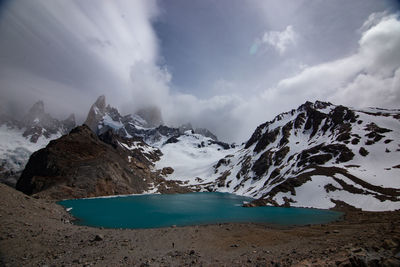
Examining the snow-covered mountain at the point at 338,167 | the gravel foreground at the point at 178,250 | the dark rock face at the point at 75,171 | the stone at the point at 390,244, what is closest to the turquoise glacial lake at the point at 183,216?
the snow-covered mountain at the point at 338,167

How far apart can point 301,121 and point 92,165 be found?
Answer: 573 feet

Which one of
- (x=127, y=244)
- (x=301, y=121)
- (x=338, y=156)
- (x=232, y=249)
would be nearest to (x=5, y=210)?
(x=127, y=244)

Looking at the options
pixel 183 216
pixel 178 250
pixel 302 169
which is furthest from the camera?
pixel 302 169

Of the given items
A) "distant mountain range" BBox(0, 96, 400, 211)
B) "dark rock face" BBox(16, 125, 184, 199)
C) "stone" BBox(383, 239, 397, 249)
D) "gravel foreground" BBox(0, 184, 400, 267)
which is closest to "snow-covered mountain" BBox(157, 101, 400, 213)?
"distant mountain range" BBox(0, 96, 400, 211)

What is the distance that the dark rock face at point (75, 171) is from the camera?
315ft

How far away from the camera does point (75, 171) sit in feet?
348

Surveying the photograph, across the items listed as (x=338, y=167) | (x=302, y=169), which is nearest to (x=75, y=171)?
(x=302, y=169)

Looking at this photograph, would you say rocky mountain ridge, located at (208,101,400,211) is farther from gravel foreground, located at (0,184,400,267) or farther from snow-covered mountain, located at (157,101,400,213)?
gravel foreground, located at (0,184,400,267)

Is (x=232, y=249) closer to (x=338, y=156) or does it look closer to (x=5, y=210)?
(x=5, y=210)

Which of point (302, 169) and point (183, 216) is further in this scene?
point (302, 169)

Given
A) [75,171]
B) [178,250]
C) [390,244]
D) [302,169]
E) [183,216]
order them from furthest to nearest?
1. [75,171]
2. [302,169]
3. [183,216]
4. [178,250]
5. [390,244]

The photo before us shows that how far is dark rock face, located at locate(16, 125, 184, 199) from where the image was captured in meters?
96.1

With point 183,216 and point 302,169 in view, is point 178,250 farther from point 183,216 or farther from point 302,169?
point 302,169

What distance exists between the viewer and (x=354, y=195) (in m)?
65.6
